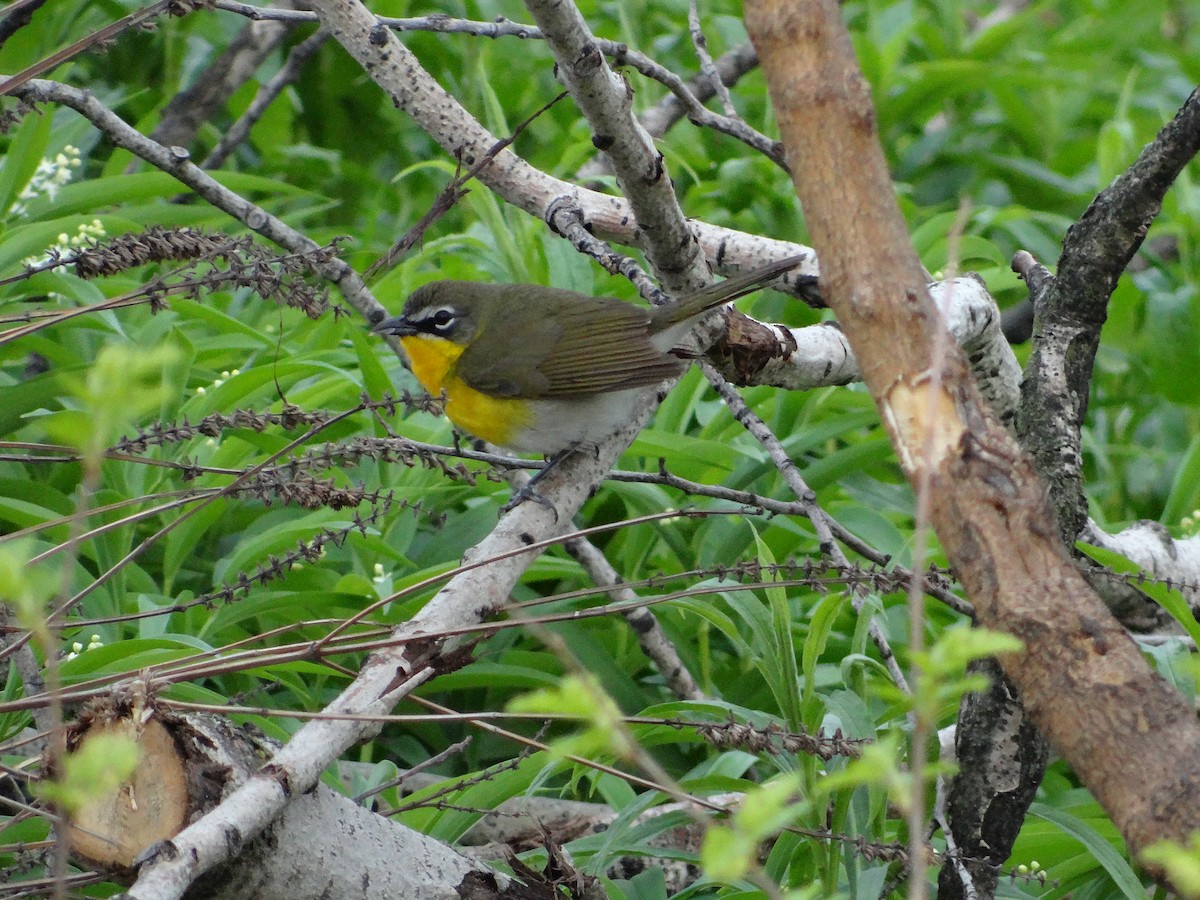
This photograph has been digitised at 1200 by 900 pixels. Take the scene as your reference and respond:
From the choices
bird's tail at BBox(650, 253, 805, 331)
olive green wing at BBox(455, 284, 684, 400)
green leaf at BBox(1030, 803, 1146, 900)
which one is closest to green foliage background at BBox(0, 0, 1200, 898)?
green leaf at BBox(1030, 803, 1146, 900)

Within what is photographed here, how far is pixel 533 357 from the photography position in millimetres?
4473

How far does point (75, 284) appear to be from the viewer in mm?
4398

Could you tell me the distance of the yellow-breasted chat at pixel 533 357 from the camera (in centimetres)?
405

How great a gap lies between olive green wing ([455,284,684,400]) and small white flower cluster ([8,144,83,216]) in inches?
70.1

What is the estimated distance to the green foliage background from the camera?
3.09 meters

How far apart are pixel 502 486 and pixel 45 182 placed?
7.32 feet

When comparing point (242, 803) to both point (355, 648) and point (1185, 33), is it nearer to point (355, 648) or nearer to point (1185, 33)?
point (355, 648)

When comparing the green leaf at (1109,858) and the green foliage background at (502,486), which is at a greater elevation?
the green foliage background at (502,486)

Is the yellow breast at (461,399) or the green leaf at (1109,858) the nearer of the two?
the green leaf at (1109,858)

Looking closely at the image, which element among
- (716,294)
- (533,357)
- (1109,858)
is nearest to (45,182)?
(533,357)

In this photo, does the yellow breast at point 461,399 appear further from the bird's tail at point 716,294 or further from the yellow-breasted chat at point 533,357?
the bird's tail at point 716,294

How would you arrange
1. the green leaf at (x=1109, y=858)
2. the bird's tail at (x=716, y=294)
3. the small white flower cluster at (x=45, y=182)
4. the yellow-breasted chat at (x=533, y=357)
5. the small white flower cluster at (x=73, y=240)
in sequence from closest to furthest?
the green leaf at (x=1109, y=858) → the bird's tail at (x=716, y=294) → the yellow-breasted chat at (x=533, y=357) → the small white flower cluster at (x=73, y=240) → the small white flower cluster at (x=45, y=182)

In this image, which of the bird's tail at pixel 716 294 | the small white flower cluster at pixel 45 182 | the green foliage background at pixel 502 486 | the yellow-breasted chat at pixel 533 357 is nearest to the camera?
the green foliage background at pixel 502 486

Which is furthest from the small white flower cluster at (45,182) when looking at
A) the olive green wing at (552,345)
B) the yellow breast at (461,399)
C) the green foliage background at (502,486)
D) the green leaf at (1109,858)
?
the green leaf at (1109,858)
